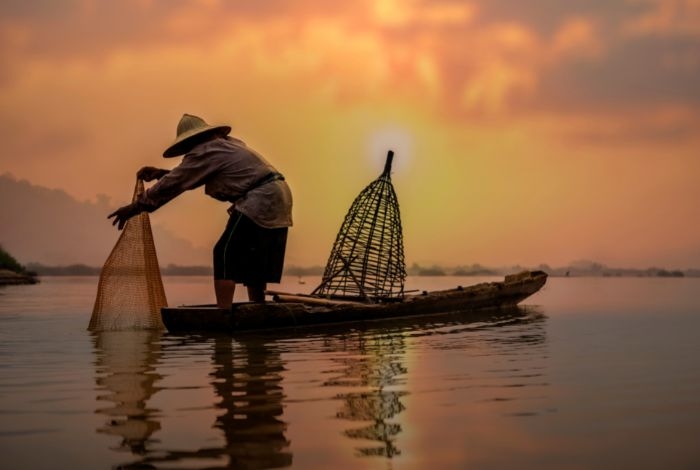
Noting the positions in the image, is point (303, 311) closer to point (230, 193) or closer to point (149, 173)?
point (230, 193)

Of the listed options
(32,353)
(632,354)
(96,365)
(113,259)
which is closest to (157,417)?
(96,365)

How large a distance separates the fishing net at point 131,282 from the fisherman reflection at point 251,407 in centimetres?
237

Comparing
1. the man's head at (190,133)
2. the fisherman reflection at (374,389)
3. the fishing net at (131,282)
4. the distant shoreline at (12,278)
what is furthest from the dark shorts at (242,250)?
the distant shoreline at (12,278)

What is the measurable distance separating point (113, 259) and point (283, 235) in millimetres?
1674

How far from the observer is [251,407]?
367 centimetres

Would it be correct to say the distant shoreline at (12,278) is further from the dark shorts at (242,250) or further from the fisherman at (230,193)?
the dark shorts at (242,250)

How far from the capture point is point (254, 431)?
10.2 feet

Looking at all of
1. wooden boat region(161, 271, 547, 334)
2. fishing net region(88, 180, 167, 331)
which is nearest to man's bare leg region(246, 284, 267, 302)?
wooden boat region(161, 271, 547, 334)

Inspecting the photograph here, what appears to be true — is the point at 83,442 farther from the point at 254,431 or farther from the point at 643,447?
the point at 643,447

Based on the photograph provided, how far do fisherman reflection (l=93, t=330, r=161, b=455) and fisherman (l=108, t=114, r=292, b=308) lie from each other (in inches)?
38.3

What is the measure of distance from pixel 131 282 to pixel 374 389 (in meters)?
4.69

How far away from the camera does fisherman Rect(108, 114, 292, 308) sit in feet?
24.9

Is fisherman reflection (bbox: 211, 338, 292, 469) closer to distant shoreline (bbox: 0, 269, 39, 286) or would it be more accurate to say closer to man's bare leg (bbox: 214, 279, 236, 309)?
man's bare leg (bbox: 214, 279, 236, 309)

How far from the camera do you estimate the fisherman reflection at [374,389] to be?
9.79 ft
